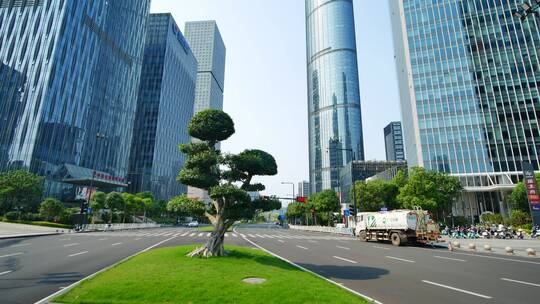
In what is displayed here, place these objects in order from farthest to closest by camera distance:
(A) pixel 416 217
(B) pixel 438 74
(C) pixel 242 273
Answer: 1. (B) pixel 438 74
2. (A) pixel 416 217
3. (C) pixel 242 273

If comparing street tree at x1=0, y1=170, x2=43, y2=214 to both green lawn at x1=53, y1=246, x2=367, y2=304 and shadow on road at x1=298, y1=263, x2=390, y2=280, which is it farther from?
shadow on road at x1=298, y1=263, x2=390, y2=280

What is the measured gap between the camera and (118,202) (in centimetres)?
5572

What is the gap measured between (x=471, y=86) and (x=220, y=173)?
256 feet

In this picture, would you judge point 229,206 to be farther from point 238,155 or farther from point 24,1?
point 24,1

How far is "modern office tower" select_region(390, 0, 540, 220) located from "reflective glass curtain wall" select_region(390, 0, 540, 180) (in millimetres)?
192

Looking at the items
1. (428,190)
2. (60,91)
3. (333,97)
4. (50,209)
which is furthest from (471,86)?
(333,97)

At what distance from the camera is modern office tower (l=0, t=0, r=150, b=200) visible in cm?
6294

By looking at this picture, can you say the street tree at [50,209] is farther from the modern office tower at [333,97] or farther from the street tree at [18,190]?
the modern office tower at [333,97]

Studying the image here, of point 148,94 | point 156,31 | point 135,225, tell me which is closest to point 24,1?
point 148,94

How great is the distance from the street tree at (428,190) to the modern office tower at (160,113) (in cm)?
8243

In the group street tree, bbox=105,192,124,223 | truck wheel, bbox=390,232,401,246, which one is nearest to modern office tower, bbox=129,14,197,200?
street tree, bbox=105,192,124,223

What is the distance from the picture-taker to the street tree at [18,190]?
1789 inches

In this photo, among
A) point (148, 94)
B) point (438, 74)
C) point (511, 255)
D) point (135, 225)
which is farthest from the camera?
point (148, 94)

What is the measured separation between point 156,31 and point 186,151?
13316 centimetres
